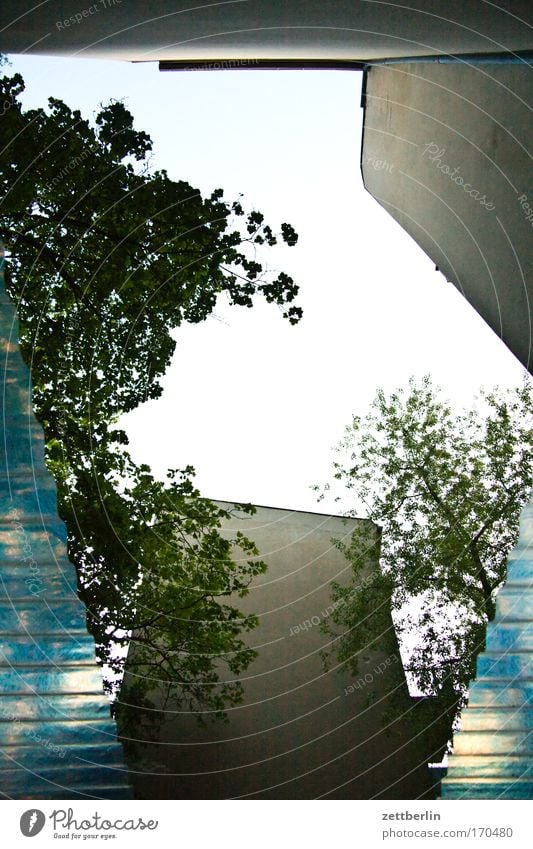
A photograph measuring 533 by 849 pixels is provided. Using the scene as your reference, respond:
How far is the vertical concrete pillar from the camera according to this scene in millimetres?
6609

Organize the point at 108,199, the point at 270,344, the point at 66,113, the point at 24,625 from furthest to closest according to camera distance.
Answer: the point at 270,344
the point at 108,199
the point at 66,113
the point at 24,625

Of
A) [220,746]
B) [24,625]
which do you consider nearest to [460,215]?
[24,625]

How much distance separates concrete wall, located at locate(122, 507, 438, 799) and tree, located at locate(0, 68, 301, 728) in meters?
1.50

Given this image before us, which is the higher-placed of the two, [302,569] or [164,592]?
[302,569]

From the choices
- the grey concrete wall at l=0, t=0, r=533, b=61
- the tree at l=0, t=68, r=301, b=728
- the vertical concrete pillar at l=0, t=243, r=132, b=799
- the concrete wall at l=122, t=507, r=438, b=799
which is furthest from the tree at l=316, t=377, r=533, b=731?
the grey concrete wall at l=0, t=0, r=533, b=61

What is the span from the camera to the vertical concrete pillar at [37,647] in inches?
260

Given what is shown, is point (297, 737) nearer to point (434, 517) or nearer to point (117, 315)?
point (434, 517)

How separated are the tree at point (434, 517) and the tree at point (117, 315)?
3067 millimetres

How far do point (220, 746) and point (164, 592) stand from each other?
3624mm

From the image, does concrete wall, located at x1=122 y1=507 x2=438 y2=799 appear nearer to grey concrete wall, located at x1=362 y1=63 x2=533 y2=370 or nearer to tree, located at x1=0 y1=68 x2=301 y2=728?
tree, located at x1=0 y1=68 x2=301 y2=728

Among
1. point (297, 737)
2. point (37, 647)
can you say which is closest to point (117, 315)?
point (37, 647)

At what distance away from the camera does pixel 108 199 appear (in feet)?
30.6

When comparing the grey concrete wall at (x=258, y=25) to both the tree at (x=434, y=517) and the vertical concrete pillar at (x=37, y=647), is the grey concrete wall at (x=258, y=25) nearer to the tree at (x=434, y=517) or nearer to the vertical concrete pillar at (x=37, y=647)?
the vertical concrete pillar at (x=37, y=647)

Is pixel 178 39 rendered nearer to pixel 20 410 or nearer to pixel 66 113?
pixel 66 113
